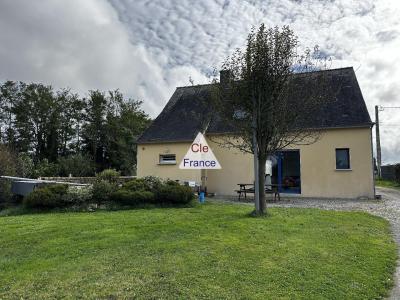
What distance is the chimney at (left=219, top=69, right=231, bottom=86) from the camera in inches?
402

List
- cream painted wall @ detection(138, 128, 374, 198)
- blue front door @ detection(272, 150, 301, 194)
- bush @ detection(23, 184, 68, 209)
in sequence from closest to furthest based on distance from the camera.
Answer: bush @ detection(23, 184, 68, 209)
cream painted wall @ detection(138, 128, 374, 198)
blue front door @ detection(272, 150, 301, 194)

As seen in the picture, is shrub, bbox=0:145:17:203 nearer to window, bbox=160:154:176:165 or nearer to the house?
the house

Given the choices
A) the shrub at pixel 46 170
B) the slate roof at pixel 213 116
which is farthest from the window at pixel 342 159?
the shrub at pixel 46 170

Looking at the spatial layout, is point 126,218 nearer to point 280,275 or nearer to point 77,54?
point 280,275

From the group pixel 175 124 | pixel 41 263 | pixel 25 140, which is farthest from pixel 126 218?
pixel 25 140

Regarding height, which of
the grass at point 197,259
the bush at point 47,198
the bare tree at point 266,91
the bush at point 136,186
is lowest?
the grass at point 197,259

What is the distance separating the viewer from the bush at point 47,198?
12.0m

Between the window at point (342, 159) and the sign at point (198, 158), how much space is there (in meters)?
7.31

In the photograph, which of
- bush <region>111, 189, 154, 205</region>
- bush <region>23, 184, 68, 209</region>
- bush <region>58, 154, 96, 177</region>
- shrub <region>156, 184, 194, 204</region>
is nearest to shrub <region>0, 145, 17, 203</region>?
bush <region>23, 184, 68, 209</region>

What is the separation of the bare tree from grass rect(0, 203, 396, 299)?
8.07 feet

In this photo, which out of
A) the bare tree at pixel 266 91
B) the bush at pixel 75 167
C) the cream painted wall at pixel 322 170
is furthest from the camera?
the bush at pixel 75 167

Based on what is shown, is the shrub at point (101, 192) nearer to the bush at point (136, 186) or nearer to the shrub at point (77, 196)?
the shrub at point (77, 196)

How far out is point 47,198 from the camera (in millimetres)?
11984

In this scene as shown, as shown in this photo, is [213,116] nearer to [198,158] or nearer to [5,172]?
[198,158]
